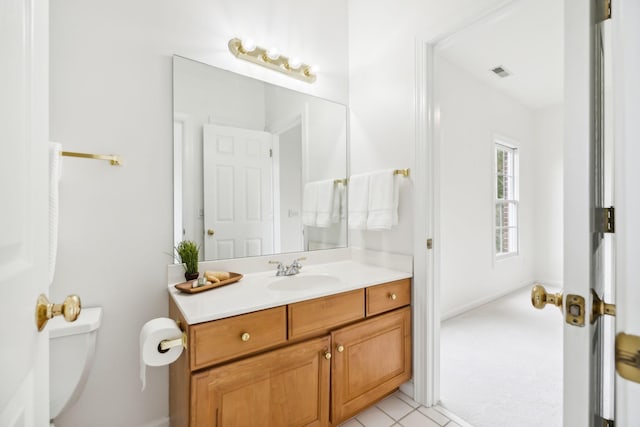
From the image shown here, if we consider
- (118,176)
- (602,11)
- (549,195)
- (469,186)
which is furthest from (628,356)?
(549,195)

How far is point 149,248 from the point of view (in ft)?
4.79

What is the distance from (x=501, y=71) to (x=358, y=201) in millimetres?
2559

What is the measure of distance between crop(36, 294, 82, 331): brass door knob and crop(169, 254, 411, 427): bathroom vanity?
50cm

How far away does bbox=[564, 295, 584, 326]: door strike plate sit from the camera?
0.64m

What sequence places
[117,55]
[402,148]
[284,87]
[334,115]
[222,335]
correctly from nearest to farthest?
[222,335] → [117,55] → [402,148] → [284,87] → [334,115]

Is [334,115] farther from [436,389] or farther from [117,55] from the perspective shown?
[436,389]

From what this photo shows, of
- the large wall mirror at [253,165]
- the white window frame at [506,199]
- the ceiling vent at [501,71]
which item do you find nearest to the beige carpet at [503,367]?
the white window frame at [506,199]

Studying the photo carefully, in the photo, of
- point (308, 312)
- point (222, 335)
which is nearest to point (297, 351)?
point (308, 312)

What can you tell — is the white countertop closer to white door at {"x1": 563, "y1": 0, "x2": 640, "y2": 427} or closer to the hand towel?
the hand towel

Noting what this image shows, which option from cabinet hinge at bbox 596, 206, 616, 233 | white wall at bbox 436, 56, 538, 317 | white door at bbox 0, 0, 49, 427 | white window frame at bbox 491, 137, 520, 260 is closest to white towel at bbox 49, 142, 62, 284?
white door at bbox 0, 0, 49, 427

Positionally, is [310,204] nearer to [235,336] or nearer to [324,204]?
[324,204]

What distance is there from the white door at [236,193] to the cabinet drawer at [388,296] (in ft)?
2.35

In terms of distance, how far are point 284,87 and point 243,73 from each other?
0.29 meters

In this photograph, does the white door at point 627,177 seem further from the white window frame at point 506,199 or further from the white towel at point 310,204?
the white window frame at point 506,199
